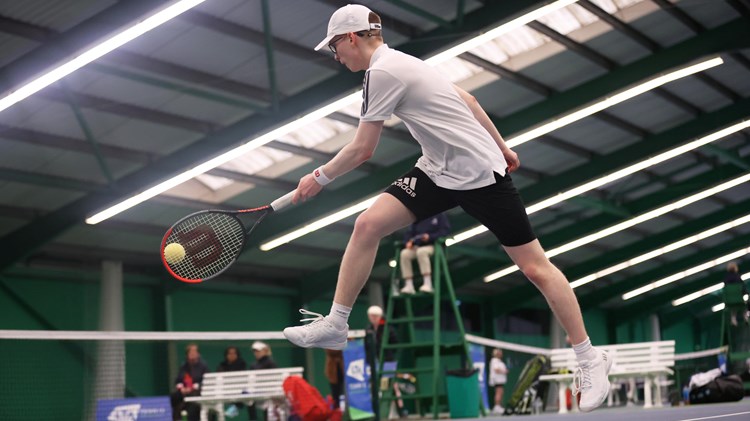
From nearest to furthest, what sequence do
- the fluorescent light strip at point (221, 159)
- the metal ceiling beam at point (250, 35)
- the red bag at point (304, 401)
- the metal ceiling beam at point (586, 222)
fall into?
the red bag at point (304, 401) → the metal ceiling beam at point (250, 35) → the fluorescent light strip at point (221, 159) → the metal ceiling beam at point (586, 222)

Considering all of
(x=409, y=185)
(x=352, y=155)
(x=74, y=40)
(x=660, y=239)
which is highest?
(x=660, y=239)

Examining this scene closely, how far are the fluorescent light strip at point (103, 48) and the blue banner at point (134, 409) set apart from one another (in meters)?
3.98

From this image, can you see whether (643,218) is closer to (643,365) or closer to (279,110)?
(643,365)

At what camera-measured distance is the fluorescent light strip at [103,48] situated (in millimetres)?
11523

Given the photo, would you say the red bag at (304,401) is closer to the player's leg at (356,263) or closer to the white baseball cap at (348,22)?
the player's leg at (356,263)

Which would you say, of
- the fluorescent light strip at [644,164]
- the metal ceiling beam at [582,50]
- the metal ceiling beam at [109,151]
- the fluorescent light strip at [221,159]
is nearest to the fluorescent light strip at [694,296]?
the fluorescent light strip at [644,164]

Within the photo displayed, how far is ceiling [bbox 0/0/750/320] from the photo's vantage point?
13703 mm

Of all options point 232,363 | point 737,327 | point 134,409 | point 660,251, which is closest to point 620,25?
point 737,327

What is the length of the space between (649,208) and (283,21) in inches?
635

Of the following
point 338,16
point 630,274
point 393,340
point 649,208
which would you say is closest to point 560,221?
point 649,208

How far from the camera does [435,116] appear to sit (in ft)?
13.6

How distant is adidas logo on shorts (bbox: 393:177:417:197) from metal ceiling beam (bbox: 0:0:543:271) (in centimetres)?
954

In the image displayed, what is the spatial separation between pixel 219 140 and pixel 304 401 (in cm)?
684

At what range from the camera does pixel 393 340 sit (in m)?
13.2
